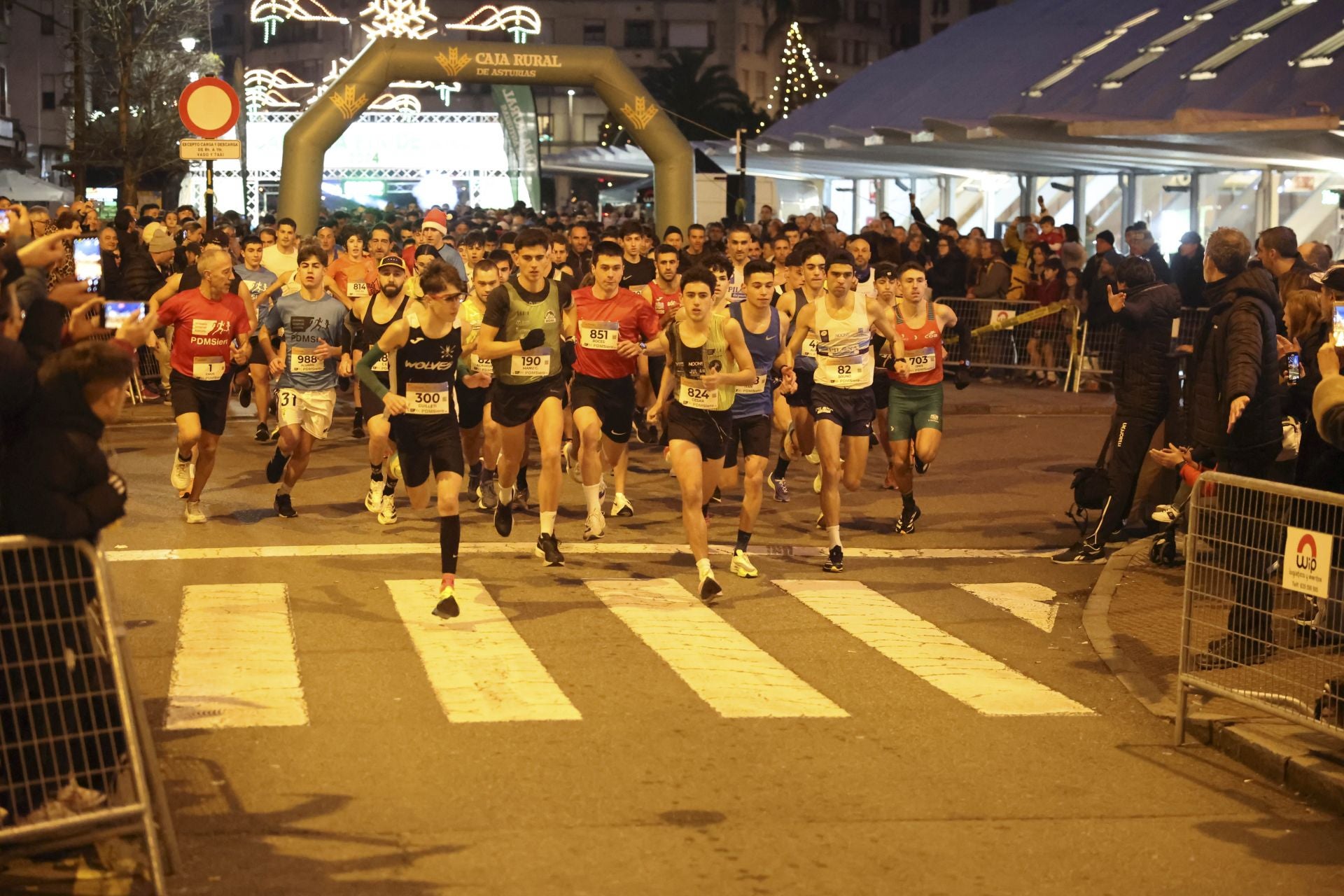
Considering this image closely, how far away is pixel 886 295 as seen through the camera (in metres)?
14.2

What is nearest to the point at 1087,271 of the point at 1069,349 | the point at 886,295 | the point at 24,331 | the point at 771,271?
the point at 1069,349

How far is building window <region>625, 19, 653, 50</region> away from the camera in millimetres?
104688

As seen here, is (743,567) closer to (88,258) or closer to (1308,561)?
(1308,561)

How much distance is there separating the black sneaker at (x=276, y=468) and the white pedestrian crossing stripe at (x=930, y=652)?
4452 mm

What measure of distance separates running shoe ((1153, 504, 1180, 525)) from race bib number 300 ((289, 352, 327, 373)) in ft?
20.2

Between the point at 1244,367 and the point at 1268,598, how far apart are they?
2321 millimetres

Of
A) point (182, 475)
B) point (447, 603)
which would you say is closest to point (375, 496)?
point (182, 475)

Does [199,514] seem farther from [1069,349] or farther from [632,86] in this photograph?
[632,86]

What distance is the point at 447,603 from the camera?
10.1 meters

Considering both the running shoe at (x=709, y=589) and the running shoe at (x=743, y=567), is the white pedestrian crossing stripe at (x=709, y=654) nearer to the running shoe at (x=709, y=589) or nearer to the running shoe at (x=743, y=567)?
the running shoe at (x=709, y=589)

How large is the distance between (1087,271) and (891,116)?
575 inches

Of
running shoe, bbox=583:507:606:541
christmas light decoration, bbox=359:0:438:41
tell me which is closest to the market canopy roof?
christmas light decoration, bbox=359:0:438:41

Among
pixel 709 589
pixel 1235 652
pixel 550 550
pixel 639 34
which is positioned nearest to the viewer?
pixel 1235 652

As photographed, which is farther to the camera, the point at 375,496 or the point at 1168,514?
the point at 375,496
